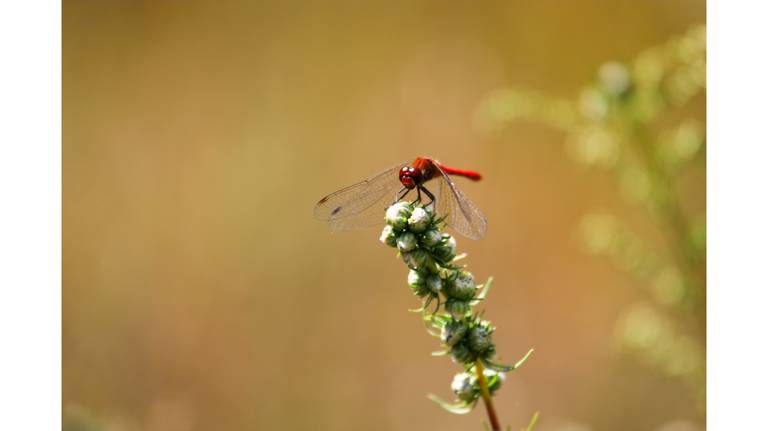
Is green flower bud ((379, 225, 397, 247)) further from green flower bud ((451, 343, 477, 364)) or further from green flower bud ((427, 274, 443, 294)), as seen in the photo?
green flower bud ((451, 343, 477, 364))

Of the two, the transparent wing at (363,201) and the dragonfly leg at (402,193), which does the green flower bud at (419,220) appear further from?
the transparent wing at (363,201)

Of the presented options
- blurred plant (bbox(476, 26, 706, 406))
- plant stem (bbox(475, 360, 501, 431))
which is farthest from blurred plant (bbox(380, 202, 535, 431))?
blurred plant (bbox(476, 26, 706, 406))

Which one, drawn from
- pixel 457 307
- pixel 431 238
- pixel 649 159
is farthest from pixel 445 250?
pixel 649 159

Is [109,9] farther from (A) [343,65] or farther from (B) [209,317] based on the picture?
(B) [209,317]

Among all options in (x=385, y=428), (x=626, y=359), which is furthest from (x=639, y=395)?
(x=385, y=428)

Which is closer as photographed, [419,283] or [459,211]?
[419,283]

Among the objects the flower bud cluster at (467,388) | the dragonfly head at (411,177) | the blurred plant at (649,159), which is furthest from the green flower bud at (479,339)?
the blurred plant at (649,159)

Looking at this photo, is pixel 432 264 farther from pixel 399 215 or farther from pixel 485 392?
pixel 485 392
